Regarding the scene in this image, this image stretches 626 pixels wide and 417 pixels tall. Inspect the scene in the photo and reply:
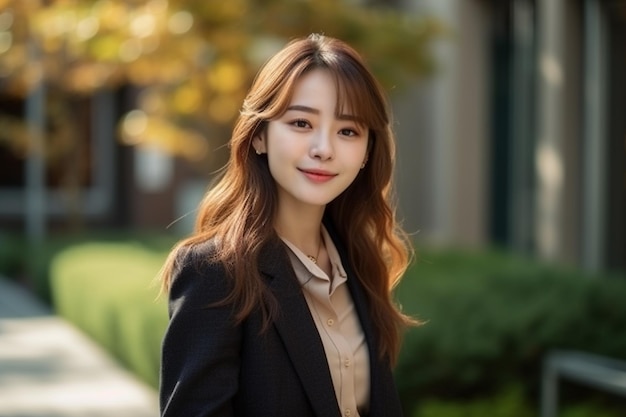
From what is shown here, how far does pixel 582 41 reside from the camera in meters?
10.8

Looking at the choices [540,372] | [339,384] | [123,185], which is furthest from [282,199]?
[123,185]

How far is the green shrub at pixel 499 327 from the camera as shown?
6.39 meters

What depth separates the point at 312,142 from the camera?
260 centimetres

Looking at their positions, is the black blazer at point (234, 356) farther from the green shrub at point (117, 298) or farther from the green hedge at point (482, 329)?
the green shrub at point (117, 298)

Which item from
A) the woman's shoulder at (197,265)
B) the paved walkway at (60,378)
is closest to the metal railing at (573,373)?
the paved walkway at (60,378)

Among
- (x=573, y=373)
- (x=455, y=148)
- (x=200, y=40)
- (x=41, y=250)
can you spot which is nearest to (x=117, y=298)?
(x=200, y=40)

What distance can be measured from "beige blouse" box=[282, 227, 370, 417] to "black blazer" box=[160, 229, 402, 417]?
0.11 m

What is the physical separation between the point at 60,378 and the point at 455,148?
18.7 ft

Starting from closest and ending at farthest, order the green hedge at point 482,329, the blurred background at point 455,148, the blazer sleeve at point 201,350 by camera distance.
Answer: the blazer sleeve at point 201,350 → the green hedge at point 482,329 → the blurred background at point 455,148

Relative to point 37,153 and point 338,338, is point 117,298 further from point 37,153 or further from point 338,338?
point 37,153

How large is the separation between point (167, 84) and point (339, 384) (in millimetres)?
10482

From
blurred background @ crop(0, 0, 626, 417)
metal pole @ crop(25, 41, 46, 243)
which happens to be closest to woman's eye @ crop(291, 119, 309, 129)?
blurred background @ crop(0, 0, 626, 417)

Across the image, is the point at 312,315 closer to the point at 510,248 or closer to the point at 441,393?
the point at 441,393

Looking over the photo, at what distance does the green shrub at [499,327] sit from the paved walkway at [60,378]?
2142 millimetres
